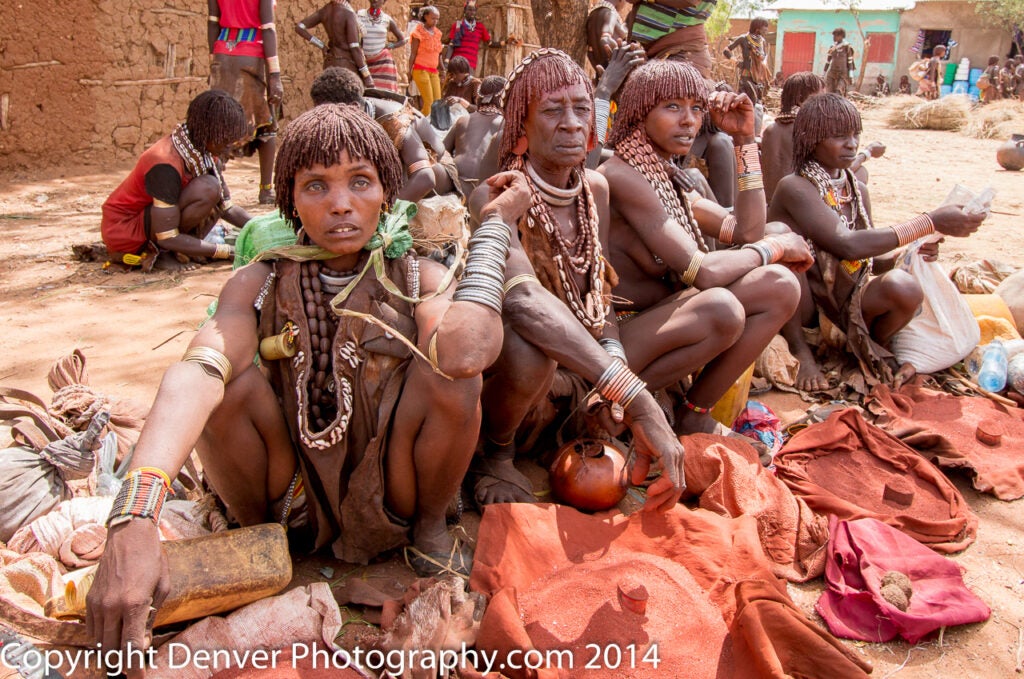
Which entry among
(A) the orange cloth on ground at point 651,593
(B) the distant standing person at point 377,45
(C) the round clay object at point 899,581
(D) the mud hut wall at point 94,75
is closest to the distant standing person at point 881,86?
(B) the distant standing person at point 377,45

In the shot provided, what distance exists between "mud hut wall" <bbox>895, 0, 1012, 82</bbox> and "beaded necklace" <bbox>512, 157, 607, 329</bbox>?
32568 mm

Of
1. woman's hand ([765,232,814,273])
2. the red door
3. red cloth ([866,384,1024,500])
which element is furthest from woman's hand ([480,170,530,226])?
the red door

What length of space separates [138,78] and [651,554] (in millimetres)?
8116

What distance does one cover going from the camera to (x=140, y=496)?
1.71 m

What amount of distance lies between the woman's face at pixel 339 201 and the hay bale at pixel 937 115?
19910mm

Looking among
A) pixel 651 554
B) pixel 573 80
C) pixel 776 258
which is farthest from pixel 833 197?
pixel 651 554

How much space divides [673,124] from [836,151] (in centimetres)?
122

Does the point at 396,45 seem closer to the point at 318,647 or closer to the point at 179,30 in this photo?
the point at 179,30

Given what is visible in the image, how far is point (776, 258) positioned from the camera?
10.8 feet

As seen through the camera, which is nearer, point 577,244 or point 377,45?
point 577,244

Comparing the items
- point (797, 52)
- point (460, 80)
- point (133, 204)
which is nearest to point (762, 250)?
point (133, 204)

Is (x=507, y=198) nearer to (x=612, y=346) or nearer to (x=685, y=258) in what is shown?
(x=612, y=346)

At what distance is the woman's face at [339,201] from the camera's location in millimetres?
2213

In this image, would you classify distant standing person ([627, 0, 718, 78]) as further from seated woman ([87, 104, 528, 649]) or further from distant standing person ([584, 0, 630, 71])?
seated woman ([87, 104, 528, 649])
